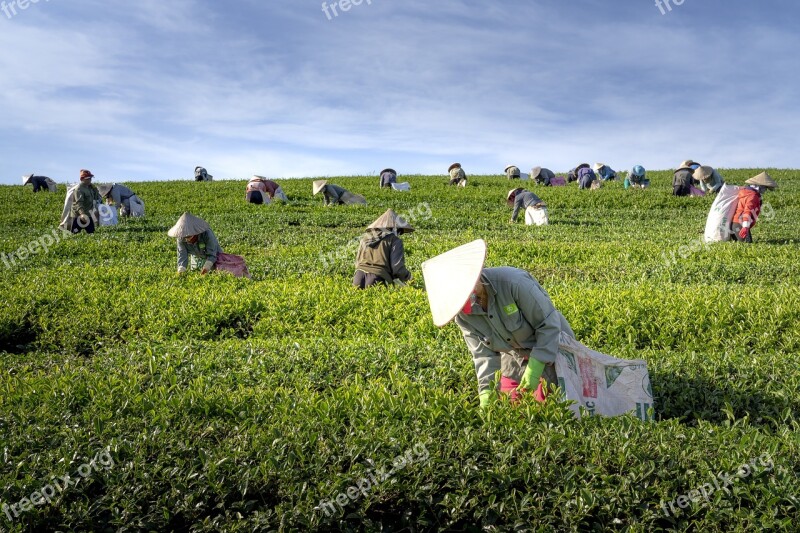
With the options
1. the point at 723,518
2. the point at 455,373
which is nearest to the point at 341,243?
the point at 455,373

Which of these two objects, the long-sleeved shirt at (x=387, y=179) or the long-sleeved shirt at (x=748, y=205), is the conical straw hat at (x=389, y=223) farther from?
the long-sleeved shirt at (x=387, y=179)

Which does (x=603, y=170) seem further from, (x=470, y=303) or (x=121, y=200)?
(x=470, y=303)

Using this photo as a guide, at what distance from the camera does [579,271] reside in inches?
441

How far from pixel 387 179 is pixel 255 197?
7391 mm

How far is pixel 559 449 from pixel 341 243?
41.0ft

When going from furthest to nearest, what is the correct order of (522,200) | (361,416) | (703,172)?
1. (703,172)
2. (522,200)
3. (361,416)

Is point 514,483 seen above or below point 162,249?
below

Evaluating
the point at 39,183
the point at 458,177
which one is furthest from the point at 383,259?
the point at 39,183

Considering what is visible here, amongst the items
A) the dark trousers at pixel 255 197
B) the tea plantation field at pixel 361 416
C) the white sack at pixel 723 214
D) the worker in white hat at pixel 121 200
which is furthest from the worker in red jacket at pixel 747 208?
the worker in white hat at pixel 121 200

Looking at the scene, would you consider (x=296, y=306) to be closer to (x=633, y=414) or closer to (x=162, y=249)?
(x=633, y=414)

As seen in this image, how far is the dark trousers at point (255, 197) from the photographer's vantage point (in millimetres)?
25188

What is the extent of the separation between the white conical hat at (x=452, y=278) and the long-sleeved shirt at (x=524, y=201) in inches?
635

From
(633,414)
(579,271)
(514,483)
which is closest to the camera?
(514,483)

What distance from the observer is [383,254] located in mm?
9250
